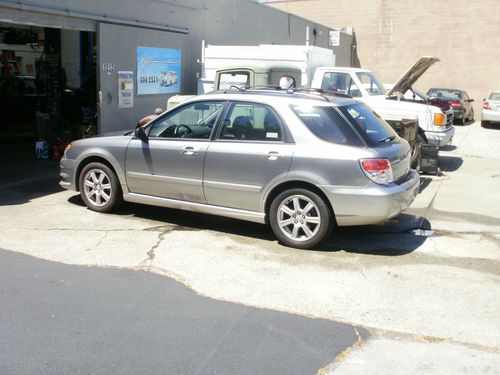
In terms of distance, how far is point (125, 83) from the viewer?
38.1 ft

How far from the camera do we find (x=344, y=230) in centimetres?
695

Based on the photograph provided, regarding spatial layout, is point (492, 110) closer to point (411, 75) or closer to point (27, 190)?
point (411, 75)

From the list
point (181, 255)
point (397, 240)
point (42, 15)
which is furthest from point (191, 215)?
point (42, 15)

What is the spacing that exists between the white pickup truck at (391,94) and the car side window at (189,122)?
17.8ft

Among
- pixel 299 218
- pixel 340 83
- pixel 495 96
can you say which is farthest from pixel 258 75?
pixel 495 96

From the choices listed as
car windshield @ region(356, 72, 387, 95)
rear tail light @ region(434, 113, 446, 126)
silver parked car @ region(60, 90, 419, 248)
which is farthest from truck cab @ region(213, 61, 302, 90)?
silver parked car @ region(60, 90, 419, 248)

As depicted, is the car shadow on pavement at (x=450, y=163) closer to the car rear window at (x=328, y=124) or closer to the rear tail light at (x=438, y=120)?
the rear tail light at (x=438, y=120)

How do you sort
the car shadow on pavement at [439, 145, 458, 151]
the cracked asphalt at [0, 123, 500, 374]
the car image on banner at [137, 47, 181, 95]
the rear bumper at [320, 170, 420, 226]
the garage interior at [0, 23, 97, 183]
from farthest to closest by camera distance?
the car shadow on pavement at [439, 145, 458, 151], the car image on banner at [137, 47, 181, 95], the garage interior at [0, 23, 97, 183], the rear bumper at [320, 170, 420, 226], the cracked asphalt at [0, 123, 500, 374]

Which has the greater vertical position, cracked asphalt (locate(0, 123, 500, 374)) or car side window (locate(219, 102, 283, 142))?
car side window (locate(219, 102, 283, 142))

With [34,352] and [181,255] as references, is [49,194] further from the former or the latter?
[34,352]

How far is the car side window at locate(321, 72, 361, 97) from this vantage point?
12.0 m

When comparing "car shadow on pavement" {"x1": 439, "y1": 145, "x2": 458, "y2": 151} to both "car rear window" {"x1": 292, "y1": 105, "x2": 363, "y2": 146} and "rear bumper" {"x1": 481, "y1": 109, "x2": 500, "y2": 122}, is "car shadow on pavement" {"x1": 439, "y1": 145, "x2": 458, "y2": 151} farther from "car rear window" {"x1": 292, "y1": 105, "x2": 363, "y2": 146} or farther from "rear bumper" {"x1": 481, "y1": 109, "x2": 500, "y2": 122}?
"car rear window" {"x1": 292, "y1": 105, "x2": 363, "y2": 146}

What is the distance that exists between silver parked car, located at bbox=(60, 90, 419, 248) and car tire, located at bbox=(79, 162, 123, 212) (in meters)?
0.02

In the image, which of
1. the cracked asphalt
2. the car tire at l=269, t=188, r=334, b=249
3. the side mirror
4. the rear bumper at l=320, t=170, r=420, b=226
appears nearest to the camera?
the cracked asphalt
